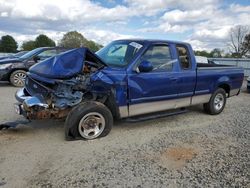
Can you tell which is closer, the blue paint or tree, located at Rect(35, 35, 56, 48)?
the blue paint

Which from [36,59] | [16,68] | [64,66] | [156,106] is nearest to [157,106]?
[156,106]

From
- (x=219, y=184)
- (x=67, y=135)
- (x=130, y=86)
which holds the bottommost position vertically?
(x=219, y=184)

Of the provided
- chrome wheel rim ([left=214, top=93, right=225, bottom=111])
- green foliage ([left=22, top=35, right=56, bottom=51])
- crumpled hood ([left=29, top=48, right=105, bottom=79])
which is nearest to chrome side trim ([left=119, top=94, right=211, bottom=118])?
chrome wheel rim ([left=214, top=93, right=225, bottom=111])

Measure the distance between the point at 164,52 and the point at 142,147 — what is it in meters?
2.22

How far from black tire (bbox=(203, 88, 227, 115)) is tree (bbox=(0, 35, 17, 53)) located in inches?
1948

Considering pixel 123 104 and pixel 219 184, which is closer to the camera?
pixel 219 184

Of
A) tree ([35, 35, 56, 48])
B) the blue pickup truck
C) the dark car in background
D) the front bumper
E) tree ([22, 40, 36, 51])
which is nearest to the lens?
the front bumper

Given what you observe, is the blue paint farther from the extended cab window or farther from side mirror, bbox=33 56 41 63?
side mirror, bbox=33 56 41 63

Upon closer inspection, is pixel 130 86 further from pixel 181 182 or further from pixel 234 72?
pixel 234 72

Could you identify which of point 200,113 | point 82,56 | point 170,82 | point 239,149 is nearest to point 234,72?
point 200,113

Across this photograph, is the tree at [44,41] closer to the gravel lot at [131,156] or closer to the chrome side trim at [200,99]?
the gravel lot at [131,156]

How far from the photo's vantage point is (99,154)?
4445 mm

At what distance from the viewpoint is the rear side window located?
6234 millimetres

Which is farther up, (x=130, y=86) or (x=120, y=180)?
(x=130, y=86)
